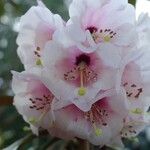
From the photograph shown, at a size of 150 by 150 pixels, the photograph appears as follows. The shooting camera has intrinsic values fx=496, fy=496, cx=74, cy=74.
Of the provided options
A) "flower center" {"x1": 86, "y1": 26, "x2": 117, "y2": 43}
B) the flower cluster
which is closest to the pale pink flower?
the flower cluster

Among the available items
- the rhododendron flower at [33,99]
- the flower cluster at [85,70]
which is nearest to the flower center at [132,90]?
the flower cluster at [85,70]

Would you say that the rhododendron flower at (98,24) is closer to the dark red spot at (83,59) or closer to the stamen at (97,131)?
the dark red spot at (83,59)

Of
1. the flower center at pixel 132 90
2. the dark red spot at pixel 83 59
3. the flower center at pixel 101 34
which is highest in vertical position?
the flower center at pixel 101 34

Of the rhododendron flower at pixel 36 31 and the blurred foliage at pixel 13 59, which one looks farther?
the blurred foliage at pixel 13 59

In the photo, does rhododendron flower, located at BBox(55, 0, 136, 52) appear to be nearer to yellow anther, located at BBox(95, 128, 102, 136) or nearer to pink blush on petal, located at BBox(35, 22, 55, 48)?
pink blush on petal, located at BBox(35, 22, 55, 48)

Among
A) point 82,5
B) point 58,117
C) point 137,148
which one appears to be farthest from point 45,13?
point 137,148

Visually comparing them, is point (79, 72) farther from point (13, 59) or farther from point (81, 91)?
point (13, 59)

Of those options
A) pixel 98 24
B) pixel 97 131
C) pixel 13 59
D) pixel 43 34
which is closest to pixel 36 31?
pixel 43 34
